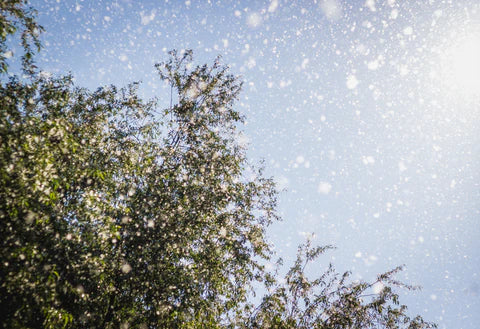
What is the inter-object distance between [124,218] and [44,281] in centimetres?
404

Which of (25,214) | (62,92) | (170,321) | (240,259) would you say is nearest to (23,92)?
(62,92)

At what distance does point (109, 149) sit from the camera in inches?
478

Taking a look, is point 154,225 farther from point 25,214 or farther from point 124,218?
point 25,214

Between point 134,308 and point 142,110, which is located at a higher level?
point 142,110

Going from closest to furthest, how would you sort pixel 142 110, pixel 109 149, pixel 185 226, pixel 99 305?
pixel 99 305
pixel 185 226
pixel 109 149
pixel 142 110

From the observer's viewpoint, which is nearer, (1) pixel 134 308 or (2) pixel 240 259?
(1) pixel 134 308

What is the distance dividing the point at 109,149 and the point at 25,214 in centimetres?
651

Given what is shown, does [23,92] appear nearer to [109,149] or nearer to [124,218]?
[109,149]

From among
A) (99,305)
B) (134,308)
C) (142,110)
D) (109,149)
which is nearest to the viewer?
(99,305)

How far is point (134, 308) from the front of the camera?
9953 mm

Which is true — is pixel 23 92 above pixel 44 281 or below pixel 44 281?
above

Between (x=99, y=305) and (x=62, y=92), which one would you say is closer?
(x=99, y=305)

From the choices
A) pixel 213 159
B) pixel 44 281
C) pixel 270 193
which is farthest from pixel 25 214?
pixel 270 193

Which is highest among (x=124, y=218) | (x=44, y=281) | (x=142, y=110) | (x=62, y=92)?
(x=142, y=110)
